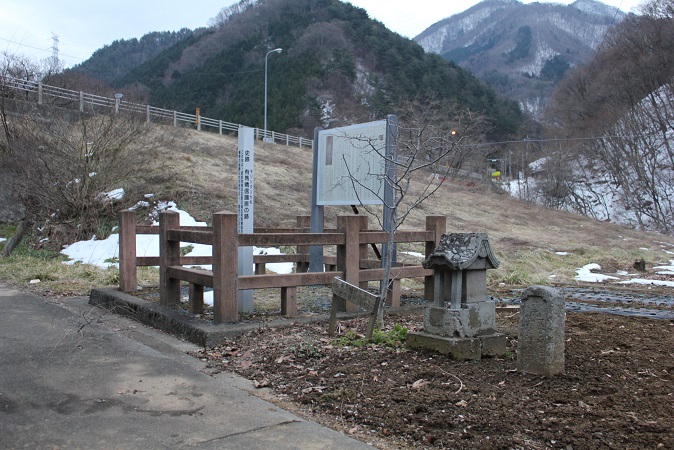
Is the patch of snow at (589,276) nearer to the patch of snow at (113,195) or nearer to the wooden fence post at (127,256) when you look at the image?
the wooden fence post at (127,256)

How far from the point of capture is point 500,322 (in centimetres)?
661

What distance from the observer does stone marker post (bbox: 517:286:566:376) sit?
13.9 feet

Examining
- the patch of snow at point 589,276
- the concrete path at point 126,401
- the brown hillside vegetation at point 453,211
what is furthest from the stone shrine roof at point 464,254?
the patch of snow at point 589,276

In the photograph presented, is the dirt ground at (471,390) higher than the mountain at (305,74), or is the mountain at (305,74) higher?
the mountain at (305,74)

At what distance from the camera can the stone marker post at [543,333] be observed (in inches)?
167

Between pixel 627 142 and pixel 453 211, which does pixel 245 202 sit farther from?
pixel 627 142

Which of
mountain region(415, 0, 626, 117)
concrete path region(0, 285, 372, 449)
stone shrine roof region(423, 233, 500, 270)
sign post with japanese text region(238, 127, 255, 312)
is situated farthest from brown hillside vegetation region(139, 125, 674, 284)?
mountain region(415, 0, 626, 117)

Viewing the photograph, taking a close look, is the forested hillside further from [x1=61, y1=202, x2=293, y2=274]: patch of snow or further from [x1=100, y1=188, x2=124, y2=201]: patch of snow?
[x1=61, y1=202, x2=293, y2=274]: patch of snow

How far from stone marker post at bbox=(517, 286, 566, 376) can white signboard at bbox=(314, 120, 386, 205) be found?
149 inches

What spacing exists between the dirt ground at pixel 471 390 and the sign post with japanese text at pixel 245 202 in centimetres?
139

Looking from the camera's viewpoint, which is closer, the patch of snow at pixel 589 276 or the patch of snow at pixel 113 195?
the patch of snow at pixel 589 276

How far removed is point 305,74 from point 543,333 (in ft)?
216

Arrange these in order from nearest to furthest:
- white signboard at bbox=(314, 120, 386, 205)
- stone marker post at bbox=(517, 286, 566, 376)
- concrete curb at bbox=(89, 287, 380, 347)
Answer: stone marker post at bbox=(517, 286, 566, 376)
concrete curb at bbox=(89, 287, 380, 347)
white signboard at bbox=(314, 120, 386, 205)

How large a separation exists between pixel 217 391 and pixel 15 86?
19.4 meters
